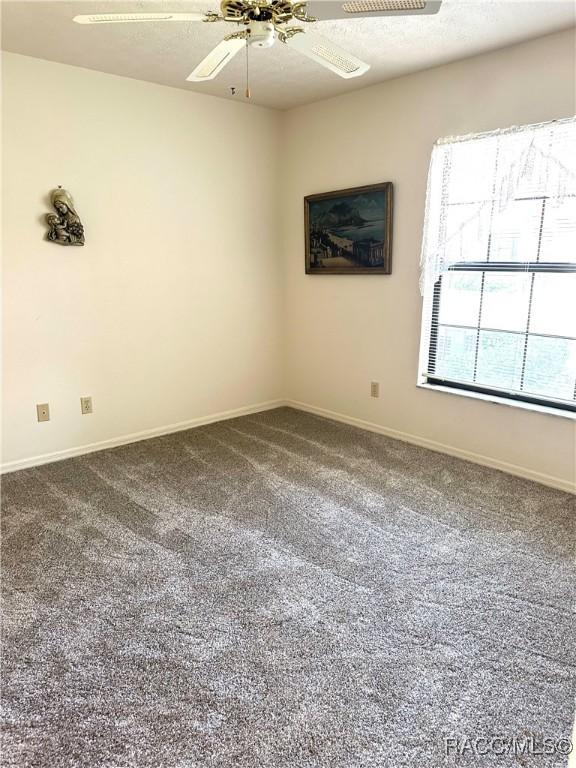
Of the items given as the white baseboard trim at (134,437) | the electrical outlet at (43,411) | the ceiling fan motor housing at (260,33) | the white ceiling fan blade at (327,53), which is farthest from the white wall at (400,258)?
the electrical outlet at (43,411)

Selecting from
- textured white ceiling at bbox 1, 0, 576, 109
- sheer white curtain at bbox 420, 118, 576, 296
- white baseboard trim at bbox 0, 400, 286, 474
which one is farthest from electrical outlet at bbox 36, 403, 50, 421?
sheer white curtain at bbox 420, 118, 576, 296

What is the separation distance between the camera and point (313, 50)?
5.81 feet

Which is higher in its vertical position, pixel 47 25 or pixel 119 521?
pixel 47 25

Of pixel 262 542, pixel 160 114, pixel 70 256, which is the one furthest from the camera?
pixel 160 114

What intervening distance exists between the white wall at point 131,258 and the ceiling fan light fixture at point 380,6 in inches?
89.1

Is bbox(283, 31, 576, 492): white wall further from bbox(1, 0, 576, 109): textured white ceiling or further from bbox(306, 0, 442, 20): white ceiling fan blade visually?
bbox(306, 0, 442, 20): white ceiling fan blade

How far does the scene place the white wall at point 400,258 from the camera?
9.18 ft

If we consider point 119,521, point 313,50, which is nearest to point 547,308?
point 313,50

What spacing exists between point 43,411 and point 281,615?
2192 mm

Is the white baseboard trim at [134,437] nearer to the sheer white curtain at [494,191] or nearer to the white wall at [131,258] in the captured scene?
the white wall at [131,258]

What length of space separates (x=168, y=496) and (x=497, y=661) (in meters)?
1.84

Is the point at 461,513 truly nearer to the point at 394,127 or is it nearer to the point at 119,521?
the point at 119,521

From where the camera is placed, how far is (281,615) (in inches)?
74.7

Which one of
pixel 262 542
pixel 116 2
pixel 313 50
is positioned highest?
pixel 116 2
